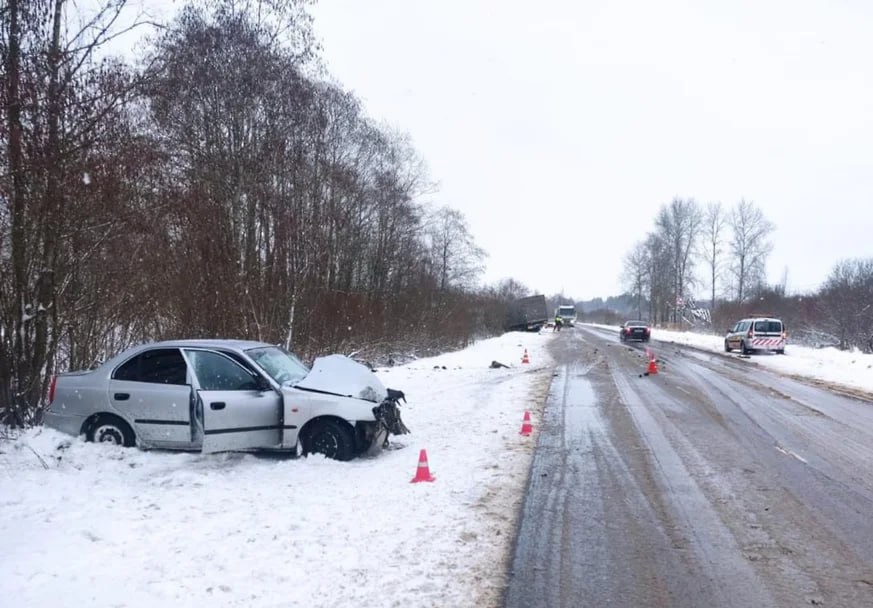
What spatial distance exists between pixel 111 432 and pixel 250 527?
360 cm

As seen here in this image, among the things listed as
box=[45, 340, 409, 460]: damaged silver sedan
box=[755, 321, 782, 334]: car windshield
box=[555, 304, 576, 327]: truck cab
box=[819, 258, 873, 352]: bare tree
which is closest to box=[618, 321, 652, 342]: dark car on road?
box=[819, 258, 873, 352]: bare tree

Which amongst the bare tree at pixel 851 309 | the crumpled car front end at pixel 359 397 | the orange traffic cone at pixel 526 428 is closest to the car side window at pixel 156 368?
the crumpled car front end at pixel 359 397

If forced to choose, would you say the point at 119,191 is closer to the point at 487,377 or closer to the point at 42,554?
the point at 42,554

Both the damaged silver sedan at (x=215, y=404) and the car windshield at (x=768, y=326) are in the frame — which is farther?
the car windshield at (x=768, y=326)

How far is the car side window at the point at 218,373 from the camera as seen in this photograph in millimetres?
8188

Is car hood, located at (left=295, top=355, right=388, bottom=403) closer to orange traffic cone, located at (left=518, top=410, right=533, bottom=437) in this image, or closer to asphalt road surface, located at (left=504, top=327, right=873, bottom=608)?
asphalt road surface, located at (left=504, top=327, right=873, bottom=608)

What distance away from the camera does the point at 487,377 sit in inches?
794

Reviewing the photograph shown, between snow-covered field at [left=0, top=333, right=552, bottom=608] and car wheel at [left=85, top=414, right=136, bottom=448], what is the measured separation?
8.6 inches

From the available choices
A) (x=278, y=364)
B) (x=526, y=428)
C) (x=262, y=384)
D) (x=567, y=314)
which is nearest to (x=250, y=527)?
(x=262, y=384)

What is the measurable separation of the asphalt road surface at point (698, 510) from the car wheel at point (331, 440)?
228 centimetres

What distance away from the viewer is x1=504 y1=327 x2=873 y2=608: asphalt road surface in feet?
15.3

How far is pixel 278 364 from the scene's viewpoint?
901 centimetres

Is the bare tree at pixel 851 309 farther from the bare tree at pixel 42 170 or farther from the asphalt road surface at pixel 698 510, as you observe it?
the bare tree at pixel 42 170

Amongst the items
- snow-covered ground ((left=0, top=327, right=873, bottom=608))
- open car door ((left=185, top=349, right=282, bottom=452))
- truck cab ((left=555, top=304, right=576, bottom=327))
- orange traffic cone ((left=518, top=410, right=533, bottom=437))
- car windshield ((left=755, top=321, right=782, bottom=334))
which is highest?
truck cab ((left=555, top=304, right=576, bottom=327))
